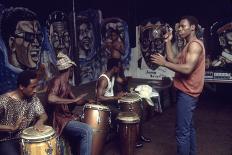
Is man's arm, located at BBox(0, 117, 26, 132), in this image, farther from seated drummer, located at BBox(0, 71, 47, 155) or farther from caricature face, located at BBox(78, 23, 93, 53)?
caricature face, located at BBox(78, 23, 93, 53)

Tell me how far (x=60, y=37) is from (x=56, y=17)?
1.81ft

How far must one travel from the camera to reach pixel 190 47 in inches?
188

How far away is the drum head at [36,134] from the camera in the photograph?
415cm

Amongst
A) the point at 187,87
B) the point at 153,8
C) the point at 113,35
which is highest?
the point at 153,8

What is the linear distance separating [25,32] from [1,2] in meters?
0.92

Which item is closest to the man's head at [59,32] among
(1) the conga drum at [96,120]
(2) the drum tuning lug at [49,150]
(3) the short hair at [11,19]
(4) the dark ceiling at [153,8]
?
(4) the dark ceiling at [153,8]

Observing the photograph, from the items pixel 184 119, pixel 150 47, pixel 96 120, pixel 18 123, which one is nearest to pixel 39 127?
pixel 18 123

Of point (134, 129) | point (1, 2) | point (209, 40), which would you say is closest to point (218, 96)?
point (209, 40)

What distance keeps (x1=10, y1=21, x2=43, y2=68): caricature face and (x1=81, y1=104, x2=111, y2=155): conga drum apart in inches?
123

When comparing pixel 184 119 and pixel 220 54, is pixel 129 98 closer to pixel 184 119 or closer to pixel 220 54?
pixel 184 119

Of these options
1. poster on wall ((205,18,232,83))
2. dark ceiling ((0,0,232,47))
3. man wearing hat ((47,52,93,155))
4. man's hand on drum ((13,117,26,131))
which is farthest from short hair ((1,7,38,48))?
poster on wall ((205,18,232,83))

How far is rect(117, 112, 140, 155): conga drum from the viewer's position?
568cm

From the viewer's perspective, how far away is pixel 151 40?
11367 mm

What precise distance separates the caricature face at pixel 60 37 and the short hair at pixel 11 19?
1052mm
